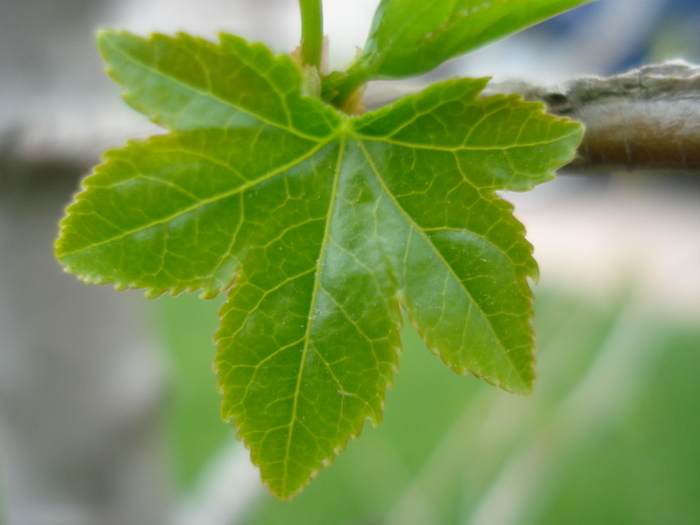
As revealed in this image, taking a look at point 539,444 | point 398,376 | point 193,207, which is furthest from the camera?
point 398,376

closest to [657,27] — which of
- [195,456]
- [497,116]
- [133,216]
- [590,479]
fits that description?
[497,116]

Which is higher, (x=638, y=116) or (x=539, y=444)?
(x=638, y=116)

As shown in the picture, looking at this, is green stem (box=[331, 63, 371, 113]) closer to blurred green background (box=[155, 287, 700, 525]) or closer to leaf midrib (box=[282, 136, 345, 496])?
leaf midrib (box=[282, 136, 345, 496])

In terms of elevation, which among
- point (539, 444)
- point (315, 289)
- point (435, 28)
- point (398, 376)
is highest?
point (435, 28)

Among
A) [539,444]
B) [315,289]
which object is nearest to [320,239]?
[315,289]

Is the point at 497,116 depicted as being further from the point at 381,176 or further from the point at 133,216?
the point at 133,216

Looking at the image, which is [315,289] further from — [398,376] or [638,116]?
[398,376]

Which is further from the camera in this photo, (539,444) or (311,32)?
(539,444)
